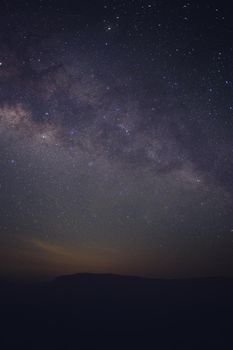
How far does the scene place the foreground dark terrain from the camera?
220ft

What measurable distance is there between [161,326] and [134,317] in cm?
1254

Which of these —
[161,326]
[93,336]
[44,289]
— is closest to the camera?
[93,336]

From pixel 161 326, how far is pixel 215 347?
21.3 meters

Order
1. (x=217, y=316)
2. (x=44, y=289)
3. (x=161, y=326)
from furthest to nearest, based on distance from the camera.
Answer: (x=44, y=289) → (x=217, y=316) → (x=161, y=326)

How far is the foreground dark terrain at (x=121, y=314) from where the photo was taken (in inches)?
2645

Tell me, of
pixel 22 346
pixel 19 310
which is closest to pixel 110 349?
pixel 22 346

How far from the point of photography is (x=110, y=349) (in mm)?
62250

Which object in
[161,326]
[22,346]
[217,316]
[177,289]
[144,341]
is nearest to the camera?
[22,346]

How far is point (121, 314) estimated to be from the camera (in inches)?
3789

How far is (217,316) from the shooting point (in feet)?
292

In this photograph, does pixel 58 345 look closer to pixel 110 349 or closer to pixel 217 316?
pixel 110 349

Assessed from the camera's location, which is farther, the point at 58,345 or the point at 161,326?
the point at 161,326

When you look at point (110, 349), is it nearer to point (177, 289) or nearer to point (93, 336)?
point (93, 336)

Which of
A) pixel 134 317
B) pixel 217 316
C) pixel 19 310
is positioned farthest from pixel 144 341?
pixel 19 310
